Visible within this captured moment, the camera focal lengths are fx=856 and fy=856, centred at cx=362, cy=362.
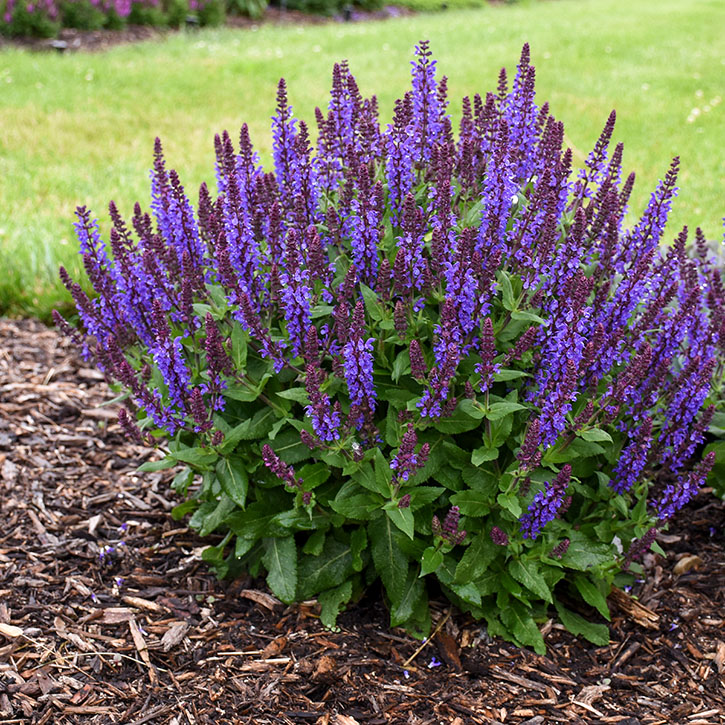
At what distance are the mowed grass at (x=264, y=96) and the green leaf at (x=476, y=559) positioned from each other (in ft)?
13.5

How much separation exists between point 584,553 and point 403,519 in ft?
2.85

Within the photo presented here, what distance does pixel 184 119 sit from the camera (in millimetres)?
10953

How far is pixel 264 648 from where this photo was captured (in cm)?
346

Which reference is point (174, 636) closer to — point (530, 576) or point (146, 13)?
point (530, 576)

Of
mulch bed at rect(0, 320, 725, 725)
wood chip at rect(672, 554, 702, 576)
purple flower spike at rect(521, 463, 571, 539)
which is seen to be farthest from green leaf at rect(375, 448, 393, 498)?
wood chip at rect(672, 554, 702, 576)

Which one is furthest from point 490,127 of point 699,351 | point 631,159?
point 631,159

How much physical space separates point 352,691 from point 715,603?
1692 mm

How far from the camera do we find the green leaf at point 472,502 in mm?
3125

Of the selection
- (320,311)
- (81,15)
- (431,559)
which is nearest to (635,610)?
(431,559)

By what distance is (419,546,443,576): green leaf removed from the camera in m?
3.13

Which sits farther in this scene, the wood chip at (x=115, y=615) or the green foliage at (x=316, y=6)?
the green foliage at (x=316, y=6)

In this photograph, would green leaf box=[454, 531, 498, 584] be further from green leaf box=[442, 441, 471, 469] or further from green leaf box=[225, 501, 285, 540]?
green leaf box=[225, 501, 285, 540]

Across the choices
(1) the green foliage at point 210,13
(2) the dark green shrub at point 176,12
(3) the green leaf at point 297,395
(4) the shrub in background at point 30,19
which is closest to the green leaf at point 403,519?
(3) the green leaf at point 297,395

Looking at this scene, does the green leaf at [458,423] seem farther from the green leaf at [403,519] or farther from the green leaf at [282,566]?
the green leaf at [282,566]
